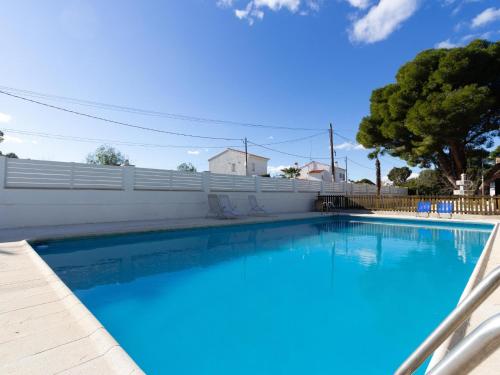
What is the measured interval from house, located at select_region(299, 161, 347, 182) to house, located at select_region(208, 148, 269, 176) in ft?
29.8

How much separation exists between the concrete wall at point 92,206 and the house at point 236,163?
90.9 feet

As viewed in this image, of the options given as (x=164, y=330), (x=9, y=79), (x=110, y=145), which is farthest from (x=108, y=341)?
(x=110, y=145)

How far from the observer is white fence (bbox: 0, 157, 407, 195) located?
8.98 meters

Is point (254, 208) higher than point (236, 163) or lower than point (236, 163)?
lower

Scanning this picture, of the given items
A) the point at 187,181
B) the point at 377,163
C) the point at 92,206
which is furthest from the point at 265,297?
the point at 377,163

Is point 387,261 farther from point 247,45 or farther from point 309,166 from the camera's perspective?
point 309,166

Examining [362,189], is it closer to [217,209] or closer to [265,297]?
[217,209]

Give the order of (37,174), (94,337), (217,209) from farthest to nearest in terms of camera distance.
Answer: (217,209) → (37,174) → (94,337)

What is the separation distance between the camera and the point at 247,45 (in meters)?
15.0

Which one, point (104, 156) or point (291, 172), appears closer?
point (104, 156)

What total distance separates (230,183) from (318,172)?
35533 millimetres

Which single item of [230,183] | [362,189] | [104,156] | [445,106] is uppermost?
[104,156]

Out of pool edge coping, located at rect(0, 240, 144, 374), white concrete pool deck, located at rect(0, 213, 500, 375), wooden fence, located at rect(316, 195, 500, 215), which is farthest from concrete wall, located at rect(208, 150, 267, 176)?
pool edge coping, located at rect(0, 240, 144, 374)

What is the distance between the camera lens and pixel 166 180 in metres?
12.3
